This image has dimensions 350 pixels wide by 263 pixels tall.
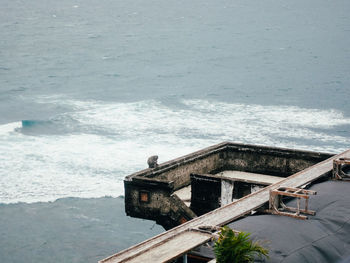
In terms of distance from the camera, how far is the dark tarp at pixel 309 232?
857 centimetres

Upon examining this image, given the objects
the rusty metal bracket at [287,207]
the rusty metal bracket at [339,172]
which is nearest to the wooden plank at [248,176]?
the rusty metal bracket at [339,172]

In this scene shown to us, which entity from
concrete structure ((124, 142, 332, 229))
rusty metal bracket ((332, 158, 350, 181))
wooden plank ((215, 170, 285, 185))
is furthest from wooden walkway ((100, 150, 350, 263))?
wooden plank ((215, 170, 285, 185))

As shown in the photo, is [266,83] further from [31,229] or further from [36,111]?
[31,229]

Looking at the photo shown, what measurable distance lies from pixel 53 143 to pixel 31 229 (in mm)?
19360

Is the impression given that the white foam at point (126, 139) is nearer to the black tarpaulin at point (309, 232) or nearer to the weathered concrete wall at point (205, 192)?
the weathered concrete wall at point (205, 192)

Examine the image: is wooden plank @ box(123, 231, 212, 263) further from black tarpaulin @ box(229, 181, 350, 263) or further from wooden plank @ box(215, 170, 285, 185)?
wooden plank @ box(215, 170, 285, 185)

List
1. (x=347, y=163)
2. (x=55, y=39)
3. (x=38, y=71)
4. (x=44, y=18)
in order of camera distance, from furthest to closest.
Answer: (x=44, y=18)
(x=55, y=39)
(x=38, y=71)
(x=347, y=163)

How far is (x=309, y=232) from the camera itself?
9281mm

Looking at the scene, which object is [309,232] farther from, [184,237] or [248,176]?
[248,176]

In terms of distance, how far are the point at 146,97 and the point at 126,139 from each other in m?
23.0

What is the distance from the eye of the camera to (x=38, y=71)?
310 ft

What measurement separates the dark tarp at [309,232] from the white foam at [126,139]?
27.4 metres

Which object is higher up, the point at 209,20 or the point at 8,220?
the point at 209,20

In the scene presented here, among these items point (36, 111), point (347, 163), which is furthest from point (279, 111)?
point (347, 163)
